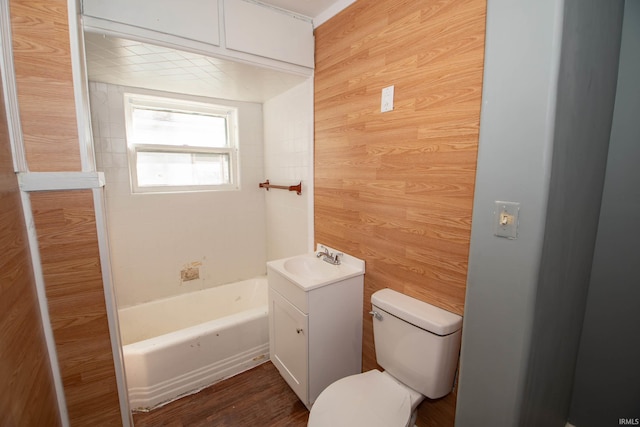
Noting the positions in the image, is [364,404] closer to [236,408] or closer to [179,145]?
[236,408]

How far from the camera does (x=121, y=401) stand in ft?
4.20

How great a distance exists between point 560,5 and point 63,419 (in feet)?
7.58

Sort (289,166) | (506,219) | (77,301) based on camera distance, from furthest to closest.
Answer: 1. (289,166)
2. (77,301)
3. (506,219)

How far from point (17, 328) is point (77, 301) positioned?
276mm

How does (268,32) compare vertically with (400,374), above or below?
above

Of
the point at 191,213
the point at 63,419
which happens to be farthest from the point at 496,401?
the point at 191,213

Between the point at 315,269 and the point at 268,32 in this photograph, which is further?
the point at 315,269

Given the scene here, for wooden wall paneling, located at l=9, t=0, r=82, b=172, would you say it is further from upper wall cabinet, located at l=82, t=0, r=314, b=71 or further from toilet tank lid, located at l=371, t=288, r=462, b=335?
toilet tank lid, located at l=371, t=288, r=462, b=335

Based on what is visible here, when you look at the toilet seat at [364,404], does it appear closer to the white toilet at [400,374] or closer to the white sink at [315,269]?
the white toilet at [400,374]

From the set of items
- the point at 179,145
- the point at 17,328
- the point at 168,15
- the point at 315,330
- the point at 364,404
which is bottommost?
the point at 364,404

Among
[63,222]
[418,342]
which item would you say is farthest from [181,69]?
[418,342]

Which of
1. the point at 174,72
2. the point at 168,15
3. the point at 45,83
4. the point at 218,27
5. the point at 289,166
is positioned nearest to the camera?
the point at 45,83

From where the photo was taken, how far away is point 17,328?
0.88 m

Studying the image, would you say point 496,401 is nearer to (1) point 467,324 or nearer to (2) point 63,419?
(1) point 467,324
